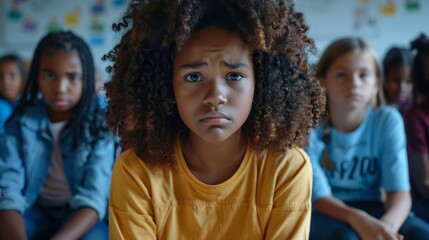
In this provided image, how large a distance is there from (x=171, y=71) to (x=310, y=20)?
2.35 meters

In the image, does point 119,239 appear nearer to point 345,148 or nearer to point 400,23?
point 345,148

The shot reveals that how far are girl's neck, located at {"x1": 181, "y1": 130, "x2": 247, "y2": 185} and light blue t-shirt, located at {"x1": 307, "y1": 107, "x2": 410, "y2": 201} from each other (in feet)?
1.36

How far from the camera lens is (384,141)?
52.5 inches

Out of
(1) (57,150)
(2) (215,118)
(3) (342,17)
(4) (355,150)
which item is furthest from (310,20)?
(2) (215,118)

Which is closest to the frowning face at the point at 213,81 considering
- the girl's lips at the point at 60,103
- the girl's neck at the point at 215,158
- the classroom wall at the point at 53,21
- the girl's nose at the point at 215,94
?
the girl's nose at the point at 215,94

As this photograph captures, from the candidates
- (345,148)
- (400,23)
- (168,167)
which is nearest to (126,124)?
(168,167)

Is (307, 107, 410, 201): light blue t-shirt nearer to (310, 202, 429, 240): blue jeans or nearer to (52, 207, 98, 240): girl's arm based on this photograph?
(310, 202, 429, 240): blue jeans

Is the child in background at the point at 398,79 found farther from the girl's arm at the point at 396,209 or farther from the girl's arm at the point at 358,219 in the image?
the girl's arm at the point at 358,219

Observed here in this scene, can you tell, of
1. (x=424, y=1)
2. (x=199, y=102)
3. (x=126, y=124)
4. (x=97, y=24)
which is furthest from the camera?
(x=97, y=24)

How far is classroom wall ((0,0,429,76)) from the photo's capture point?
3.18 meters

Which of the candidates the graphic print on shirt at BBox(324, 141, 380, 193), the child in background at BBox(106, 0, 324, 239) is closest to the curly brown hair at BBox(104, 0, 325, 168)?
the child in background at BBox(106, 0, 324, 239)

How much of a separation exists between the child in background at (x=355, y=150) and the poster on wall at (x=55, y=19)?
8.09 ft

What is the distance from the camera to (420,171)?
1444 millimetres

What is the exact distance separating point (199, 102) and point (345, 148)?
2.28 feet
